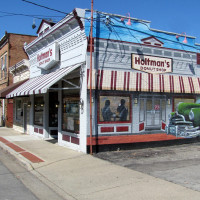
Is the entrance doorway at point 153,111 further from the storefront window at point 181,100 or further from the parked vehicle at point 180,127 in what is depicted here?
the storefront window at point 181,100

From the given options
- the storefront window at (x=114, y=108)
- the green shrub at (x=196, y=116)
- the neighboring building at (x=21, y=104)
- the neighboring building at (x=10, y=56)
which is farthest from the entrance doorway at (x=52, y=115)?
the neighboring building at (x=10, y=56)

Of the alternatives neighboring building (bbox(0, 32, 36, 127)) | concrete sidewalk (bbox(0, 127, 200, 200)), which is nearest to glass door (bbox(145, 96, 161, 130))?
concrete sidewalk (bbox(0, 127, 200, 200))

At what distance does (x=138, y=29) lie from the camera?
1148cm

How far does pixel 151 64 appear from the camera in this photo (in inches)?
461

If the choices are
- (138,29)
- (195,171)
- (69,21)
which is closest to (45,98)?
(69,21)

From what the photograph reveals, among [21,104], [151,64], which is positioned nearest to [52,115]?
[21,104]

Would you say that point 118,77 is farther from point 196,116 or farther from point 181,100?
point 196,116

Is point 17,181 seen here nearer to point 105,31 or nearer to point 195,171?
point 195,171

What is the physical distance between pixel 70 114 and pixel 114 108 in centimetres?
214

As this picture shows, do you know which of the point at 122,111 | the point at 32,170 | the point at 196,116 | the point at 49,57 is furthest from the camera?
the point at 196,116

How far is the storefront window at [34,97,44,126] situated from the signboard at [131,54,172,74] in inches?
261

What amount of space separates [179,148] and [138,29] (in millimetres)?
5651

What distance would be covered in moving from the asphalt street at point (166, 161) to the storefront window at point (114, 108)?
4.53ft

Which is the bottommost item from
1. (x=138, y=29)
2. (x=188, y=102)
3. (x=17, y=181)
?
(x=17, y=181)
